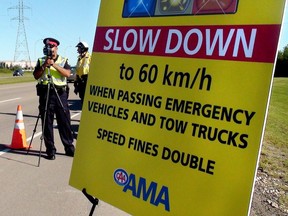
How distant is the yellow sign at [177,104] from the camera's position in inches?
70.2

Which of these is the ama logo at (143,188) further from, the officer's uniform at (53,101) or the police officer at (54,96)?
the officer's uniform at (53,101)

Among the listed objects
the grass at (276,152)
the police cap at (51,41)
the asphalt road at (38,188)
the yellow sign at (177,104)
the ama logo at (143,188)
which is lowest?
the asphalt road at (38,188)

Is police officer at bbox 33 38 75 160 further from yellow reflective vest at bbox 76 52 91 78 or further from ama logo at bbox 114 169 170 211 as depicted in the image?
ama logo at bbox 114 169 170 211

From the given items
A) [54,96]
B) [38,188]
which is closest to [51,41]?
[54,96]

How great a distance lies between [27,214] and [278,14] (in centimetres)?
339

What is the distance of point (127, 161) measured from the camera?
92.3 inches

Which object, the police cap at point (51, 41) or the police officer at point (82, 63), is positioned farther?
the police officer at point (82, 63)

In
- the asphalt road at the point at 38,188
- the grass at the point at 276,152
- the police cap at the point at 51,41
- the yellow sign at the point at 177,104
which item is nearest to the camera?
the yellow sign at the point at 177,104

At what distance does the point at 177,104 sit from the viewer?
2.10 meters

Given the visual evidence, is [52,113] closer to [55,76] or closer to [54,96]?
[54,96]

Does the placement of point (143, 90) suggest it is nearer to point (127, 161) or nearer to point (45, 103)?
point (127, 161)

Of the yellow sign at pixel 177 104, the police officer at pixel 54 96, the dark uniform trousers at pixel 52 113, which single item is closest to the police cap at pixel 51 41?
the police officer at pixel 54 96

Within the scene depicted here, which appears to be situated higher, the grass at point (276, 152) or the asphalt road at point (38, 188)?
the grass at point (276, 152)

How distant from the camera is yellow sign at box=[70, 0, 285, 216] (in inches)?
70.2
